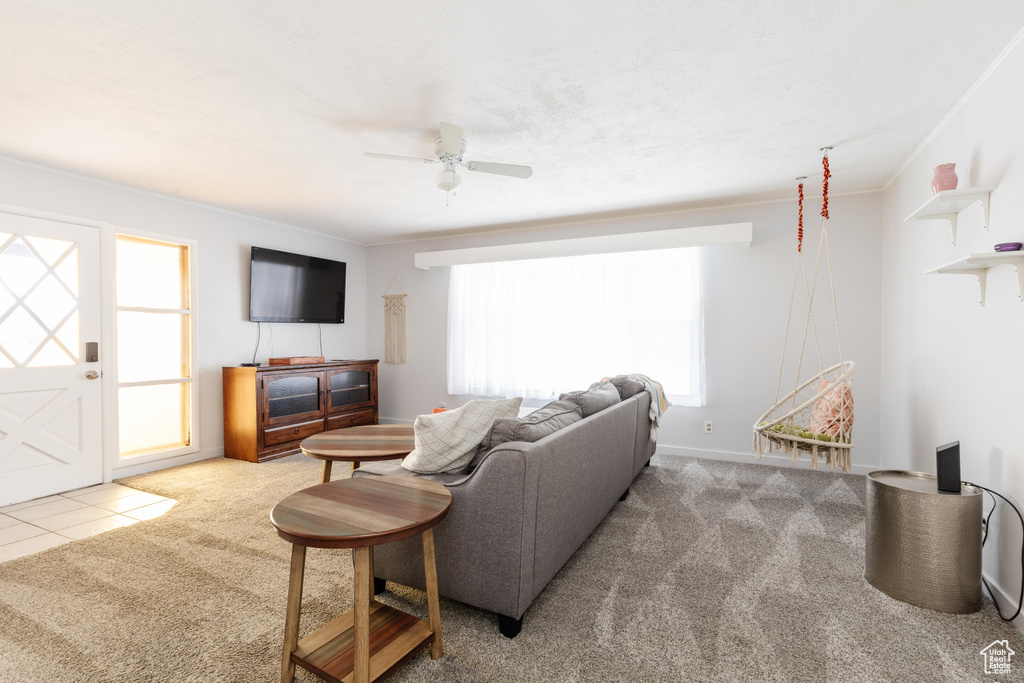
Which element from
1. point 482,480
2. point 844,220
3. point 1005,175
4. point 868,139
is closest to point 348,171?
point 482,480

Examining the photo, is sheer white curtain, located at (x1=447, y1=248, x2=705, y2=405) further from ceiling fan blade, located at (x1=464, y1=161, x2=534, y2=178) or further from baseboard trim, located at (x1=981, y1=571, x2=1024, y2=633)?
baseboard trim, located at (x1=981, y1=571, x2=1024, y2=633)

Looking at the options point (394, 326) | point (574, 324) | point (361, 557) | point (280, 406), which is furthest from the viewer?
point (394, 326)

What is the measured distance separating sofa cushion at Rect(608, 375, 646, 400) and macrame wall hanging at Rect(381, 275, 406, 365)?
3.29m

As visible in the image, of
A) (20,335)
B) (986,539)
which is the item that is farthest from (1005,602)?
(20,335)

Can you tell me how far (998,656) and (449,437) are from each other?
2.20m

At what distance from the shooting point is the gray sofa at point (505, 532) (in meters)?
1.85

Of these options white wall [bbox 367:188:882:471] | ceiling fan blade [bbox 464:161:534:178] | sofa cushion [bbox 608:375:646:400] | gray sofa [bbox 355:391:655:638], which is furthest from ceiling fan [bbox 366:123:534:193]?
white wall [bbox 367:188:882:471]

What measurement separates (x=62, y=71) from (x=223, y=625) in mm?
2571

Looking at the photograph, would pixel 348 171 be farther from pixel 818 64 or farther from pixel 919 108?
pixel 919 108

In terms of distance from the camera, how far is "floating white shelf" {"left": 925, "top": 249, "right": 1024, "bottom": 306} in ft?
6.25

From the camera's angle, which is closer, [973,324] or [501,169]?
[973,324]

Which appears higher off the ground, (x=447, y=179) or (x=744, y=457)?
(x=447, y=179)

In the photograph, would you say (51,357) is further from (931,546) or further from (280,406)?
(931,546)

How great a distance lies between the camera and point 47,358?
3666 millimetres
